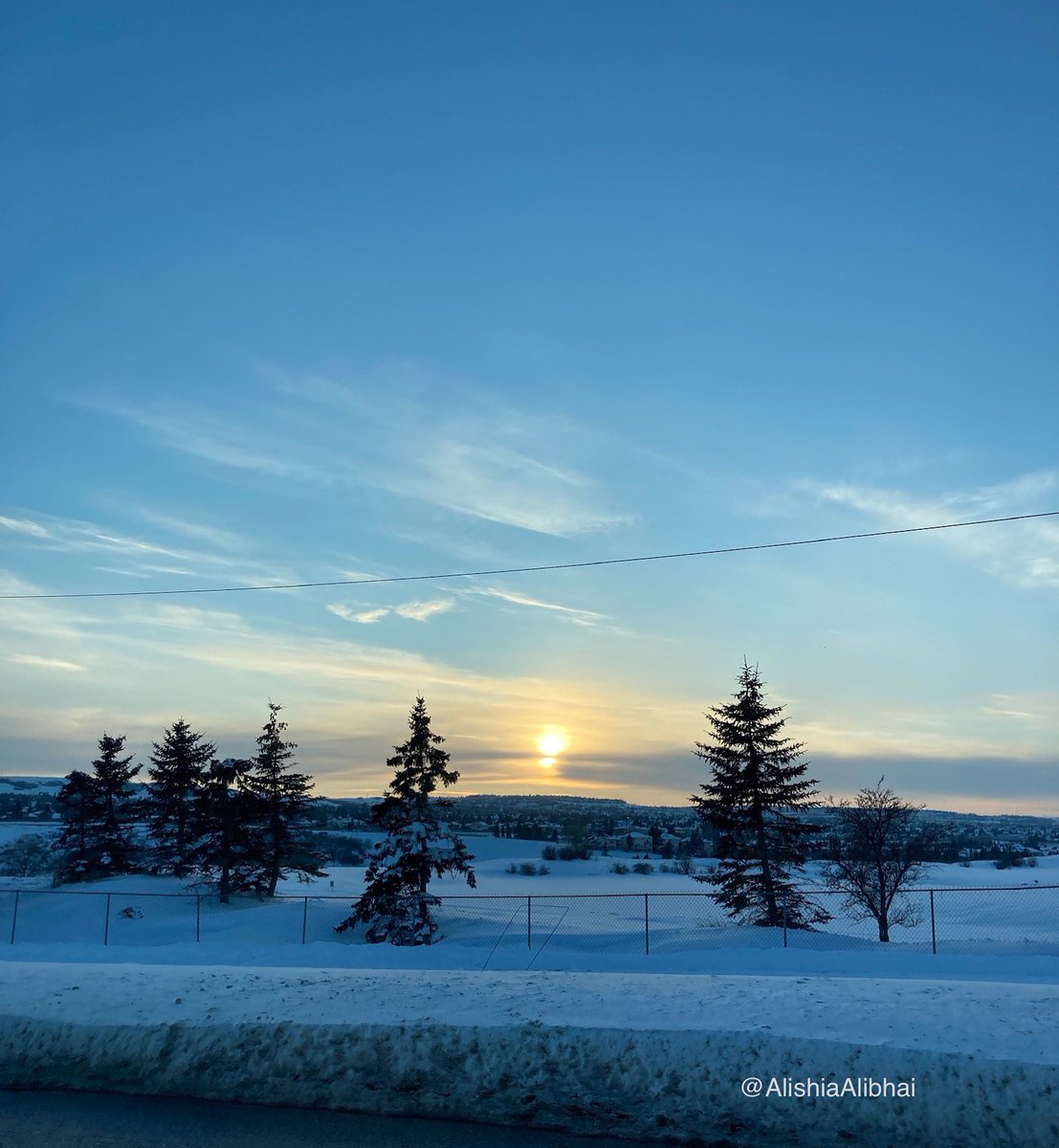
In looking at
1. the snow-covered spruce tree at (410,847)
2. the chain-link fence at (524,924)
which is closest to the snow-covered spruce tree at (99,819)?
the chain-link fence at (524,924)

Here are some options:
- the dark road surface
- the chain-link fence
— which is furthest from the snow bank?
the chain-link fence

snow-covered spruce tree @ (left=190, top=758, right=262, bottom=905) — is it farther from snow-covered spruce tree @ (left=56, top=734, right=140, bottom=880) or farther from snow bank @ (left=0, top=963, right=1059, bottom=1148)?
snow bank @ (left=0, top=963, right=1059, bottom=1148)

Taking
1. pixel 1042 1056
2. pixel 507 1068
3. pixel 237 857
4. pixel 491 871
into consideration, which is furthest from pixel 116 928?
pixel 491 871

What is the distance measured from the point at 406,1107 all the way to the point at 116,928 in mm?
39706

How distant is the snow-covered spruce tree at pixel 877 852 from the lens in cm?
4069

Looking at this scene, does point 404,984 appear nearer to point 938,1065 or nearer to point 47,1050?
point 47,1050

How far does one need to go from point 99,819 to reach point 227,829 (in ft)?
38.5

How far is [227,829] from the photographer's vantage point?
168 ft

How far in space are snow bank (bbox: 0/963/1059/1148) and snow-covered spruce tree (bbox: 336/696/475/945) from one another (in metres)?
31.1

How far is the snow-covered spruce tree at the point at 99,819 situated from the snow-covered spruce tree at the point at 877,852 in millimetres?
40548

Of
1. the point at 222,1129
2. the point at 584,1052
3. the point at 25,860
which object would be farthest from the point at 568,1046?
the point at 25,860

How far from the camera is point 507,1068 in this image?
30.9ft

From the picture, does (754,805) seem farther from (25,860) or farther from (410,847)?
(25,860)

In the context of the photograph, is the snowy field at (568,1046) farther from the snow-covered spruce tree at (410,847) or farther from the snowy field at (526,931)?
the snow-covered spruce tree at (410,847)
